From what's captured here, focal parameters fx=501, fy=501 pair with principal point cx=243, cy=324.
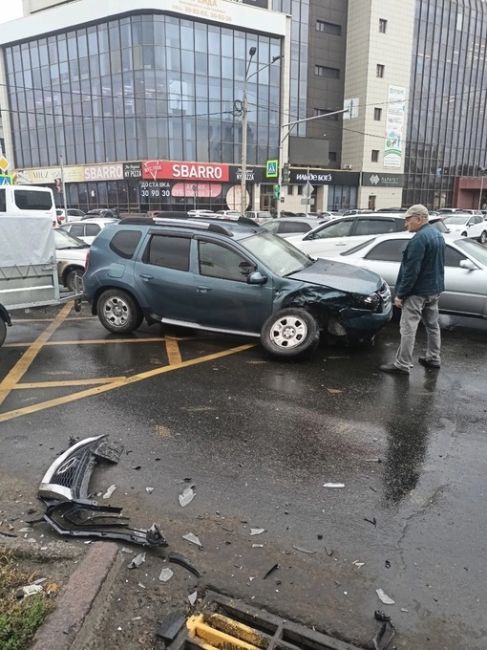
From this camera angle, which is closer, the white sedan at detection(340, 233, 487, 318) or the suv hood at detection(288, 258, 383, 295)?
the suv hood at detection(288, 258, 383, 295)

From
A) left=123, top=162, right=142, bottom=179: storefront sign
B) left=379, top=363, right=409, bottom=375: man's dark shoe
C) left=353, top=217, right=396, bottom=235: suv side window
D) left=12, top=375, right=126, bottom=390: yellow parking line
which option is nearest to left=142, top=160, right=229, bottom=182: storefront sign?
left=123, top=162, right=142, bottom=179: storefront sign

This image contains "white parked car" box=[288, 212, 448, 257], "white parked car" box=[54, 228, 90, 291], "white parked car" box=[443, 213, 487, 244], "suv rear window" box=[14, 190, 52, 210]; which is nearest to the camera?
"white parked car" box=[288, 212, 448, 257]

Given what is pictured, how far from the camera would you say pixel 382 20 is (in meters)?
55.7

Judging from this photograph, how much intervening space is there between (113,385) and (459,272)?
17.9 feet

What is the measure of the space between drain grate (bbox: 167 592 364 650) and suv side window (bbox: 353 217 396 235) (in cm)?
Answer: 964

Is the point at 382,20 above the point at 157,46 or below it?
above

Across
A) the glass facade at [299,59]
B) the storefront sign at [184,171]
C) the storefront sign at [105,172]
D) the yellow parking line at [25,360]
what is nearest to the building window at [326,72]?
the glass facade at [299,59]

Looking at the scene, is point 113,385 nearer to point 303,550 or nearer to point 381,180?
point 303,550

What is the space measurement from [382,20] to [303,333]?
61708 mm

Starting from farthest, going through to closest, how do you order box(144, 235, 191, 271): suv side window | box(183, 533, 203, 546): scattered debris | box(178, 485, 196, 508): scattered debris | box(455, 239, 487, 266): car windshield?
box(455, 239, 487, 266): car windshield < box(144, 235, 191, 271): suv side window < box(178, 485, 196, 508): scattered debris < box(183, 533, 203, 546): scattered debris

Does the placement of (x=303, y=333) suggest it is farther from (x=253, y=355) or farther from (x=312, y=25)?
(x=312, y=25)

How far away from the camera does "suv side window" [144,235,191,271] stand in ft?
23.4

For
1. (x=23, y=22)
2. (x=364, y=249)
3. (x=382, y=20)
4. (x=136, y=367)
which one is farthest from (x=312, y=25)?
(x=136, y=367)

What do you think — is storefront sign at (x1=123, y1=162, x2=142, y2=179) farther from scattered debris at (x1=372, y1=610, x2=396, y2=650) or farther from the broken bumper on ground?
scattered debris at (x1=372, y1=610, x2=396, y2=650)
